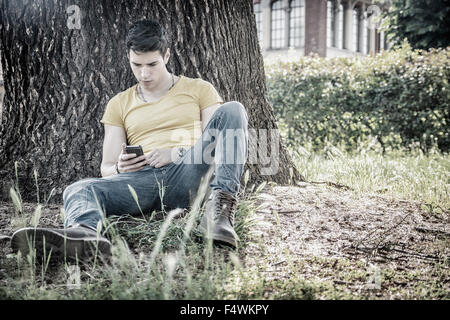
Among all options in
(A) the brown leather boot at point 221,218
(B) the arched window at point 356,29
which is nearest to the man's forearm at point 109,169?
(A) the brown leather boot at point 221,218

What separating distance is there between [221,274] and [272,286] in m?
0.25

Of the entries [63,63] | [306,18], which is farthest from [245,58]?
[306,18]

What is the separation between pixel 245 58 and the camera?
401 cm

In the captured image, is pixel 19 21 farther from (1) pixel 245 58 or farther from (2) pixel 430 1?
Result: (2) pixel 430 1

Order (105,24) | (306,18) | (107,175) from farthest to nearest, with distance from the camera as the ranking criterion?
1. (306,18)
2. (105,24)
3. (107,175)

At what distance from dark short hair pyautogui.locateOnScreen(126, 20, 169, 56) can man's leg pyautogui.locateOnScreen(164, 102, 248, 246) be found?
2.33 ft

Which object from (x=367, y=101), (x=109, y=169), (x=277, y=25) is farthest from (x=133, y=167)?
(x=277, y=25)

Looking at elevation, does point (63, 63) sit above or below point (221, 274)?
above

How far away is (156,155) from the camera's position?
304 centimetres

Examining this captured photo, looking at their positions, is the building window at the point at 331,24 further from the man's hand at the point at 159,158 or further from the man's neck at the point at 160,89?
the man's hand at the point at 159,158

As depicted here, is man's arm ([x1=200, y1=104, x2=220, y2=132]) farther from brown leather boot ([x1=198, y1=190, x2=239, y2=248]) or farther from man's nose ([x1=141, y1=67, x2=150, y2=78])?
brown leather boot ([x1=198, y1=190, x2=239, y2=248])

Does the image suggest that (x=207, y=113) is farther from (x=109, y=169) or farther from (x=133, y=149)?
(x=109, y=169)

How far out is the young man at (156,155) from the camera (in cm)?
244

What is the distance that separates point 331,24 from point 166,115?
20.0m
